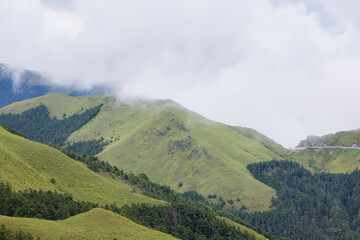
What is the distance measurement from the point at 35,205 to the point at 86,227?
2710 centimetres

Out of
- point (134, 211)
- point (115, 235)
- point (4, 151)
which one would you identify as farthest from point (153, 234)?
point (4, 151)

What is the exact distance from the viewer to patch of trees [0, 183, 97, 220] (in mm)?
127750

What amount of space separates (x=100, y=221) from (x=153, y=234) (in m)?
21.4

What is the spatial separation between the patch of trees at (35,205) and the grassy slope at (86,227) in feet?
32.7

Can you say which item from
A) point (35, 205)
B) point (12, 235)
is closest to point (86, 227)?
point (35, 205)

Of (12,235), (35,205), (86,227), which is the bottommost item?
(12,235)

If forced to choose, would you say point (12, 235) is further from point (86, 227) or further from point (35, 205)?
point (35, 205)

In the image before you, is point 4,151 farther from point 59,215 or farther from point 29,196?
point 59,215

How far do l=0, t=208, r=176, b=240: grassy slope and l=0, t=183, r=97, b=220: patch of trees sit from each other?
32.7 ft

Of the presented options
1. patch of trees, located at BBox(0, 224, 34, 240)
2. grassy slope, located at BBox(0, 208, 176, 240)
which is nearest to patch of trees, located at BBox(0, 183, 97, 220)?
grassy slope, located at BBox(0, 208, 176, 240)

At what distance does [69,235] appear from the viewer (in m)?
109

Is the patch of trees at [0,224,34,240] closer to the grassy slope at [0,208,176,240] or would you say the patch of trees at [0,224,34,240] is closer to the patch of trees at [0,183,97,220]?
the grassy slope at [0,208,176,240]

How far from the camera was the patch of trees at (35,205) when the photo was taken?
419 ft

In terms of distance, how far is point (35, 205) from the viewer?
5359 inches
